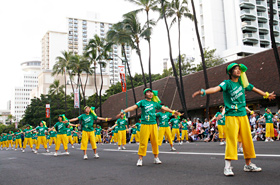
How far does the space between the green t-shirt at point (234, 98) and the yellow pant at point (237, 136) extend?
12 cm

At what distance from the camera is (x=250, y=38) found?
218ft

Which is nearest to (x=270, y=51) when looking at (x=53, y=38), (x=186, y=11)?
(x=186, y=11)

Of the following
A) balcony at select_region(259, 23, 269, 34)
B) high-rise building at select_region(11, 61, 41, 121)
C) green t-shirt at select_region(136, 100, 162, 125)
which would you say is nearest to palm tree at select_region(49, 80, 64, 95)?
balcony at select_region(259, 23, 269, 34)

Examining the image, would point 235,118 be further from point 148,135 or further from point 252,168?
point 148,135

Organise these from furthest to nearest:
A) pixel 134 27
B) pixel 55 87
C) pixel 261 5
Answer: pixel 55 87, pixel 261 5, pixel 134 27

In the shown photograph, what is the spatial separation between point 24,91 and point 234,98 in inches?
7862

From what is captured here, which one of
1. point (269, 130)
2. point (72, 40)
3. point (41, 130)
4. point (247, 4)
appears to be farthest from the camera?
point (72, 40)

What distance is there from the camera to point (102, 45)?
4534cm

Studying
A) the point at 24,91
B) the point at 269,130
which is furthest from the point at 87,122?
the point at 24,91

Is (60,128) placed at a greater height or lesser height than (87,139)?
greater

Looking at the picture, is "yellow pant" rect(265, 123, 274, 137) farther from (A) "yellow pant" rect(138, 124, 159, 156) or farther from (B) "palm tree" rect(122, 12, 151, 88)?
(B) "palm tree" rect(122, 12, 151, 88)

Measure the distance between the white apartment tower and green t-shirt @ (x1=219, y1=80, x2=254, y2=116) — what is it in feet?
205

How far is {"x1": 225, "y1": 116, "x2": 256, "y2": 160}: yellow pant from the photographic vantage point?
5645mm

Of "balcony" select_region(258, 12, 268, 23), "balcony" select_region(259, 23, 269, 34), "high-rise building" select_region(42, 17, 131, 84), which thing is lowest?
"balcony" select_region(259, 23, 269, 34)
